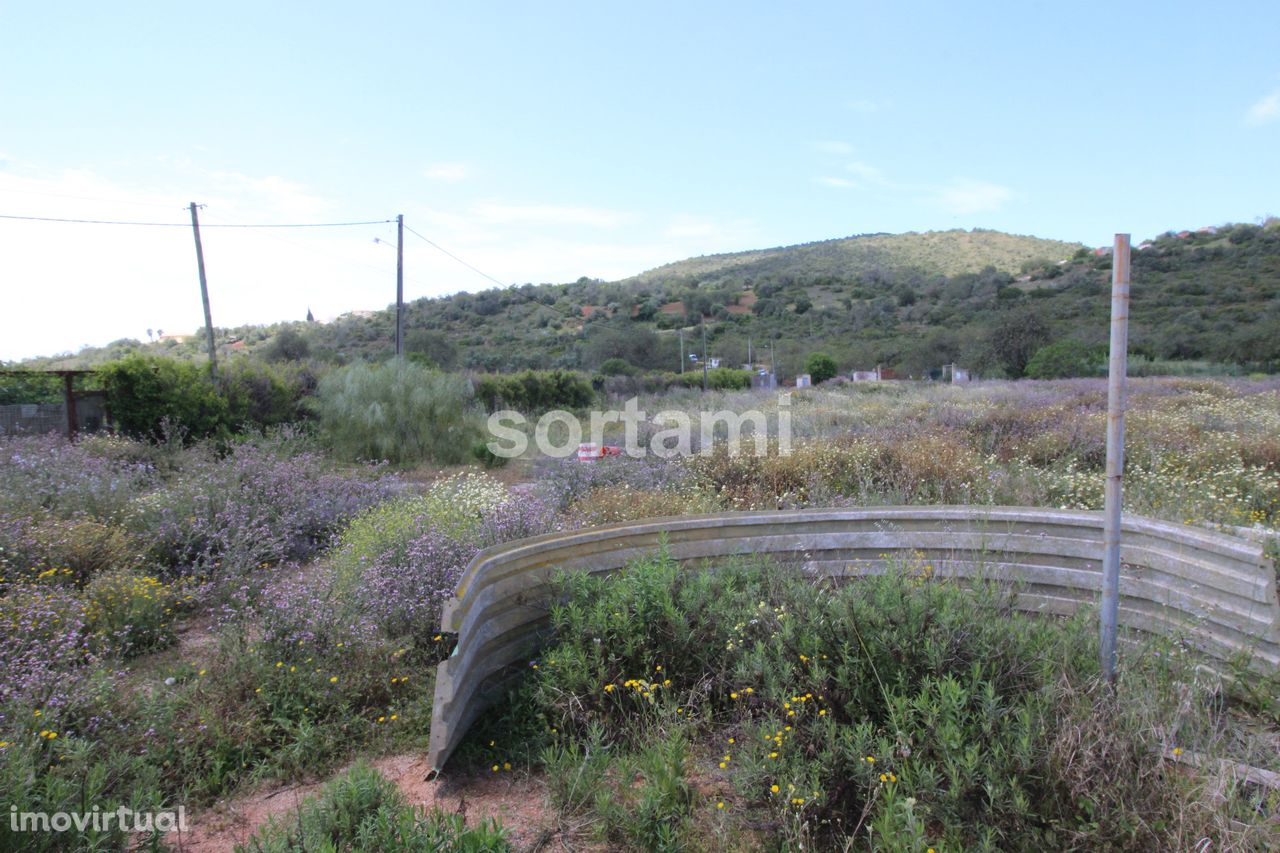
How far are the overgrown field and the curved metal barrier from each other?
0.67ft

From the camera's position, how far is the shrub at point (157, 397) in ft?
41.1

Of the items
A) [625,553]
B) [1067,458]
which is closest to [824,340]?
[1067,458]

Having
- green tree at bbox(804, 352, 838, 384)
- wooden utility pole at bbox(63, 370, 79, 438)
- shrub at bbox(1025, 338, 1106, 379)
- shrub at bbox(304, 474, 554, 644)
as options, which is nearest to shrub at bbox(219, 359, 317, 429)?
wooden utility pole at bbox(63, 370, 79, 438)

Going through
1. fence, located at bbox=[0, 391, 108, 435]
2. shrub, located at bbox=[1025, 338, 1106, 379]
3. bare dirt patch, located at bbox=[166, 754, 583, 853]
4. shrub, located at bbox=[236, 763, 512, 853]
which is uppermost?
shrub, located at bbox=[1025, 338, 1106, 379]

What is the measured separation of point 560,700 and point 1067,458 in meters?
6.72

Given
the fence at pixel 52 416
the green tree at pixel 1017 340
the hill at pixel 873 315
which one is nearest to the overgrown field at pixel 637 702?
the fence at pixel 52 416

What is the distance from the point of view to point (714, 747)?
2.90 m

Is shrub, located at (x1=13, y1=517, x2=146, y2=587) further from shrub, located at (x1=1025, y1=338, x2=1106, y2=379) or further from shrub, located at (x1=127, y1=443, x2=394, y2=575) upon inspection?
shrub, located at (x1=1025, y1=338, x2=1106, y2=379)

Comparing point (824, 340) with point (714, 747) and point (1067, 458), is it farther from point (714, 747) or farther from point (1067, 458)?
point (714, 747)

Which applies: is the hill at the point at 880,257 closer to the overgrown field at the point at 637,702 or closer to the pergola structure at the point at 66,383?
the pergola structure at the point at 66,383

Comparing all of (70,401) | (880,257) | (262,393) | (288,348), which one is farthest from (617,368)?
(880,257)

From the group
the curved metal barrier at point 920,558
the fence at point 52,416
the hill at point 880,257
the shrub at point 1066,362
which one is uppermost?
the hill at point 880,257

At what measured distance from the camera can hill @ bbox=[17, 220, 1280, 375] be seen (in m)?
30.0

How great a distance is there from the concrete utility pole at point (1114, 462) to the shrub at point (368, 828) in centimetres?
225
